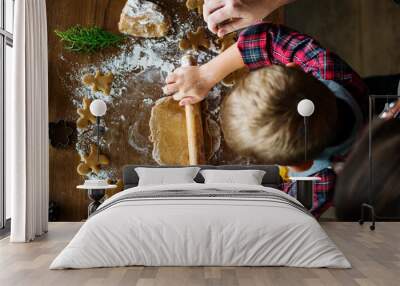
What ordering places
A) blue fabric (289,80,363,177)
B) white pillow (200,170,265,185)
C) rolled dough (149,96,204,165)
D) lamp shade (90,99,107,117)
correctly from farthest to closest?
rolled dough (149,96,204,165) < blue fabric (289,80,363,177) < lamp shade (90,99,107,117) < white pillow (200,170,265,185)

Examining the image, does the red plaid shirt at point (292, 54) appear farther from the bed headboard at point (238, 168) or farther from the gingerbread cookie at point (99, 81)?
the gingerbread cookie at point (99, 81)

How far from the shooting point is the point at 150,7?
7.73 meters

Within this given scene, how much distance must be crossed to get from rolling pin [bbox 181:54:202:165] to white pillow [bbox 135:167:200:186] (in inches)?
16.3

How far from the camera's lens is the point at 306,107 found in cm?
728

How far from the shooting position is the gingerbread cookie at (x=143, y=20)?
25.4 ft

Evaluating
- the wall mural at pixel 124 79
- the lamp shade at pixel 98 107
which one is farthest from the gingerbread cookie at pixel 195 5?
the lamp shade at pixel 98 107

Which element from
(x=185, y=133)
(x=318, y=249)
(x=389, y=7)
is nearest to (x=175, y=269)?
(x=318, y=249)

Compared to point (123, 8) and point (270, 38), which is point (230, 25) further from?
point (123, 8)

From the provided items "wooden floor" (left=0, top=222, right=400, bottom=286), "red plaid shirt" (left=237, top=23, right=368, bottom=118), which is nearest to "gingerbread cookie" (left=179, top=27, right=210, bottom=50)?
"red plaid shirt" (left=237, top=23, right=368, bottom=118)

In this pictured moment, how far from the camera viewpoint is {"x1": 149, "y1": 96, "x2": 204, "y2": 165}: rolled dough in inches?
305

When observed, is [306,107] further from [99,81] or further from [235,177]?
[99,81]

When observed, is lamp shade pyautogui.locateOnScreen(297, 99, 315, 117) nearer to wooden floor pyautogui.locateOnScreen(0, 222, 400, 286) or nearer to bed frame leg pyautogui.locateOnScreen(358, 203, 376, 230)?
bed frame leg pyautogui.locateOnScreen(358, 203, 376, 230)

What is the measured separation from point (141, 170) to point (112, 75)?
1349mm

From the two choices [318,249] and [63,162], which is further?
[63,162]
